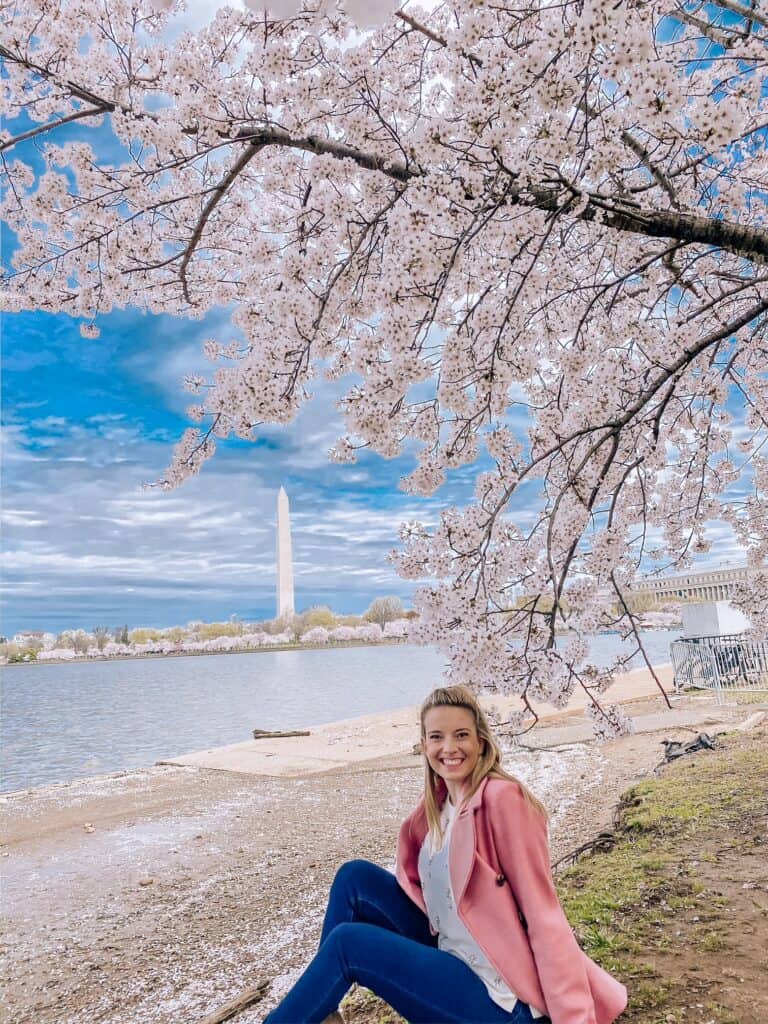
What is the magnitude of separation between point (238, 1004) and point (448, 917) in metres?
1.27

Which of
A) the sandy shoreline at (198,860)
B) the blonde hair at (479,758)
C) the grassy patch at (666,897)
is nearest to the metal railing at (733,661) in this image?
the sandy shoreline at (198,860)

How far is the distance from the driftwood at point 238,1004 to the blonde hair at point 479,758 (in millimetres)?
1220

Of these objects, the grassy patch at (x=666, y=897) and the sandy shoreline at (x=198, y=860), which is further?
the sandy shoreline at (x=198, y=860)

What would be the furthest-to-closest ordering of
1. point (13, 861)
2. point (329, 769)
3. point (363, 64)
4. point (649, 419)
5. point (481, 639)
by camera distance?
point (329, 769) → point (13, 861) → point (649, 419) → point (363, 64) → point (481, 639)

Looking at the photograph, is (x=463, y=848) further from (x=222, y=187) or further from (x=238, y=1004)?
(x=222, y=187)

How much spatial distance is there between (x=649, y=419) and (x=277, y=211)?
2.58 metres

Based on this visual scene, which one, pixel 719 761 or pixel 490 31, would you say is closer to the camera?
pixel 490 31

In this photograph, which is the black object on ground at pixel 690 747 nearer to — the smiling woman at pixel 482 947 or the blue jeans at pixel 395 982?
the smiling woman at pixel 482 947

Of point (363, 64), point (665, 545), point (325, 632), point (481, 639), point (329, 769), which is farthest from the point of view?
point (325, 632)

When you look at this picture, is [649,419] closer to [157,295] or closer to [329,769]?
[157,295]

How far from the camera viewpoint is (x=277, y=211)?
4121 millimetres

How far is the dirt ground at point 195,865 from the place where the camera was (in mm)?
2857

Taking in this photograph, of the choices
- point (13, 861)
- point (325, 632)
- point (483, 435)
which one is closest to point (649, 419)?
point (483, 435)

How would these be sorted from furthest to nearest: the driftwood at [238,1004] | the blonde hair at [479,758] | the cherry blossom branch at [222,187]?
the cherry blossom branch at [222,187], the driftwood at [238,1004], the blonde hair at [479,758]
